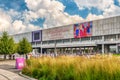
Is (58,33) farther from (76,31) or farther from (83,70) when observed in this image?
(83,70)

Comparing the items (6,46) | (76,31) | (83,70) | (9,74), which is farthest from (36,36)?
(83,70)

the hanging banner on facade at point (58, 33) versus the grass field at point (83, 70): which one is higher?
the hanging banner on facade at point (58, 33)

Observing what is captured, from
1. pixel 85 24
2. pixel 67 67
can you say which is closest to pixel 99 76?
pixel 67 67

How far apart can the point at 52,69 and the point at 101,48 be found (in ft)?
294

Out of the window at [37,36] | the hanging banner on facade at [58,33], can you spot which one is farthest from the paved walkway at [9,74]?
the window at [37,36]

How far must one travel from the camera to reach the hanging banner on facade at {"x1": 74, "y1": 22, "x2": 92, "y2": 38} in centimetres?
11068

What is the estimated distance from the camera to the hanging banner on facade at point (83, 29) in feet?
363

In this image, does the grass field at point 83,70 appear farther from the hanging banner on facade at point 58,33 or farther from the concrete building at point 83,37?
the hanging banner on facade at point 58,33

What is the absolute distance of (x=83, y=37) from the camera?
11456 cm

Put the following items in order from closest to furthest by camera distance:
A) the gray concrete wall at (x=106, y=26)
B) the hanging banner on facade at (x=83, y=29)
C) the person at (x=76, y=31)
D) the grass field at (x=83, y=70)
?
the grass field at (x=83, y=70), the gray concrete wall at (x=106, y=26), the hanging banner on facade at (x=83, y=29), the person at (x=76, y=31)

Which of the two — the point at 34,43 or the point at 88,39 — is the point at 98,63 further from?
the point at 34,43

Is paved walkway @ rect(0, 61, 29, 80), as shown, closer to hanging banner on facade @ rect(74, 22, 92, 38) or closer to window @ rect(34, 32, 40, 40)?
hanging banner on facade @ rect(74, 22, 92, 38)

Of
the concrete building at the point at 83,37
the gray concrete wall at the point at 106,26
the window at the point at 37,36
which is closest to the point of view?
the gray concrete wall at the point at 106,26

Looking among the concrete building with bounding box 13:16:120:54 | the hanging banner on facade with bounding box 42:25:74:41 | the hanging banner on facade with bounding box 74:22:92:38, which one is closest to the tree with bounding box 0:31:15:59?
the concrete building with bounding box 13:16:120:54
